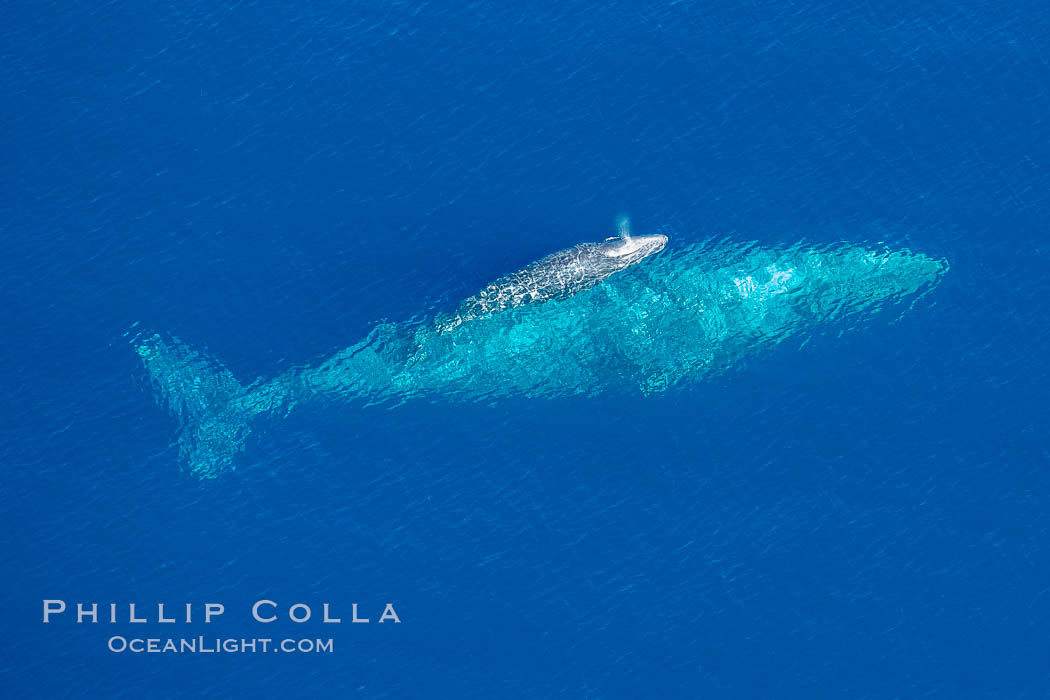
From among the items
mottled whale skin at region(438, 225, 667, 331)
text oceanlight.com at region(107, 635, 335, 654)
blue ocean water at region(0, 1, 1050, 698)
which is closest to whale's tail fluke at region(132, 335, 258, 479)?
blue ocean water at region(0, 1, 1050, 698)

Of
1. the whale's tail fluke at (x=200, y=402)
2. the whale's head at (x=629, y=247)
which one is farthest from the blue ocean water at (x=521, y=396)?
the whale's head at (x=629, y=247)

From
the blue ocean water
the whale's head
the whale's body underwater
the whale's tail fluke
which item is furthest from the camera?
the whale's head

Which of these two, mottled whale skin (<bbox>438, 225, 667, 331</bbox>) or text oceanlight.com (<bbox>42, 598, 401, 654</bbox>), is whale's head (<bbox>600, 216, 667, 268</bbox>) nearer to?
mottled whale skin (<bbox>438, 225, 667, 331</bbox>)

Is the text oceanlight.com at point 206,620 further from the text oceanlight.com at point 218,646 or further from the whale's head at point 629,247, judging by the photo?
the whale's head at point 629,247

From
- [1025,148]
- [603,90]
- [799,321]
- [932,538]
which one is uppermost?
[603,90]

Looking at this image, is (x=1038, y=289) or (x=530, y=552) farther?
(x=1038, y=289)

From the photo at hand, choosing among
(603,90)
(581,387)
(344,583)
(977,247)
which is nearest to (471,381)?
(581,387)

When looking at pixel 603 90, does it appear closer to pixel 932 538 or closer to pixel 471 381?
pixel 471 381
